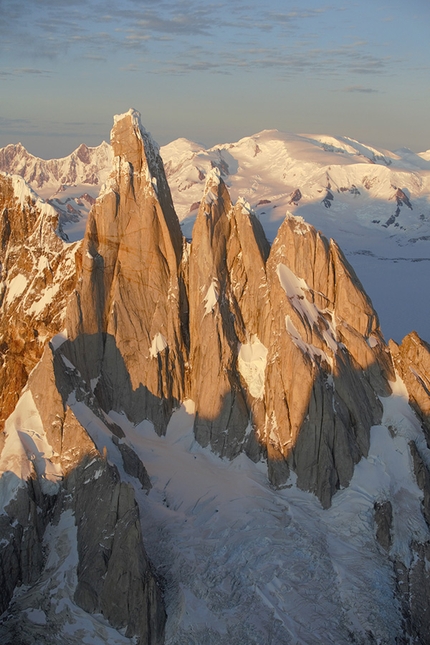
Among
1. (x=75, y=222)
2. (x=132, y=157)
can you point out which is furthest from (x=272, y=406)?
(x=75, y=222)

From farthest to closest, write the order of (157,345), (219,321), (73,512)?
(157,345) → (219,321) → (73,512)

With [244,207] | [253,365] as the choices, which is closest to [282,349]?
[253,365]

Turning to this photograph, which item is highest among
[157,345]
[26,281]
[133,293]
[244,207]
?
[244,207]

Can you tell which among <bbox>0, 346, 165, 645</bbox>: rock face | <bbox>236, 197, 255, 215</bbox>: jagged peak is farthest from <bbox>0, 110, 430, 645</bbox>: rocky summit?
<bbox>236, 197, 255, 215</bbox>: jagged peak

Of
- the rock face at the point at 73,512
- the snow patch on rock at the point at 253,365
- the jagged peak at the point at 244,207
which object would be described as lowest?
the rock face at the point at 73,512

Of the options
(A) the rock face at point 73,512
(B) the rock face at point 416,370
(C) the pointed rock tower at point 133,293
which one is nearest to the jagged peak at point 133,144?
(C) the pointed rock tower at point 133,293

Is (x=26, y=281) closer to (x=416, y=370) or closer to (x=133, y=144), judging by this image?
(x=133, y=144)

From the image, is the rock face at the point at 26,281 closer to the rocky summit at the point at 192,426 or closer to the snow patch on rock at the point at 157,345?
the rocky summit at the point at 192,426
